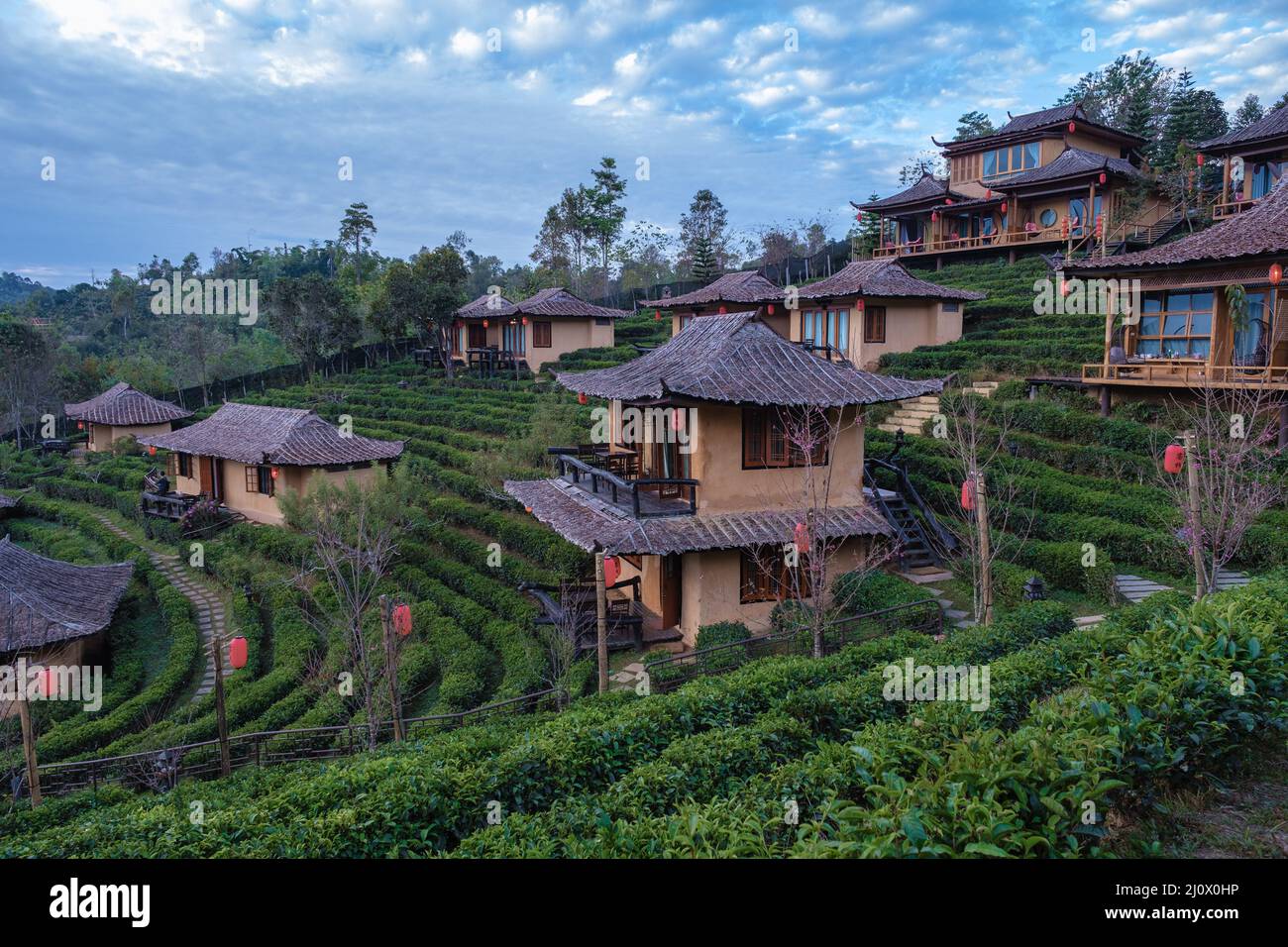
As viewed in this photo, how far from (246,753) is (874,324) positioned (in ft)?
80.5

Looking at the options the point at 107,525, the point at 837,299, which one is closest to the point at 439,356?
the point at 107,525

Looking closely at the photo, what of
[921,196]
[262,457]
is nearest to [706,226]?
[921,196]

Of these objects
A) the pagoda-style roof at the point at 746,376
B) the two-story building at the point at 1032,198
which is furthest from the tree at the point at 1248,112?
the pagoda-style roof at the point at 746,376

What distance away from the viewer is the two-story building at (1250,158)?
105ft

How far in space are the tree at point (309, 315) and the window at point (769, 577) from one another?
37831 mm

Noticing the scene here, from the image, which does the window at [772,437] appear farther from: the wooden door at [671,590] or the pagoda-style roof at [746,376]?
the wooden door at [671,590]

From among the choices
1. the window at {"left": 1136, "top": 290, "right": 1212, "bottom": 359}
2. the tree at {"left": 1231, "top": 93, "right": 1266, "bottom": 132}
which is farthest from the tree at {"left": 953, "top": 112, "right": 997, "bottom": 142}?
the window at {"left": 1136, "top": 290, "right": 1212, "bottom": 359}

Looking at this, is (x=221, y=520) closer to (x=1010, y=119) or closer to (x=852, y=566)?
(x=852, y=566)

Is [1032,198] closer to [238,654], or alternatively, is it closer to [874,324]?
[874,324]

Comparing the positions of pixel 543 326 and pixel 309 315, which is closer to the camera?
pixel 543 326

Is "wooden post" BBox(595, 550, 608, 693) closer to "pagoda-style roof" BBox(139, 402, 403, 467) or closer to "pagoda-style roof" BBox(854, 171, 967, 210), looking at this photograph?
"pagoda-style roof" BBox(139, 402, 403, 467)

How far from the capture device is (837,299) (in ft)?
102

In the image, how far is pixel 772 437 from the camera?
54.2 ft

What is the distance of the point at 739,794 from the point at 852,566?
1085 cm
